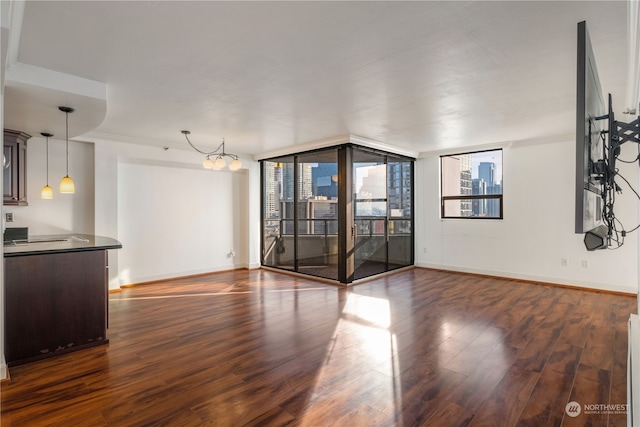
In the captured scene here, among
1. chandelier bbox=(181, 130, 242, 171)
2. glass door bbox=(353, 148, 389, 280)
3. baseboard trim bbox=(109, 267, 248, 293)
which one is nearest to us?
chandelier bbox=(181, 130, 242, 171)

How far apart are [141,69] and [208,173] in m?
3.99

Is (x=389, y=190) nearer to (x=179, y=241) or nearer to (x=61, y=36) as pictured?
(x=179, y=241)

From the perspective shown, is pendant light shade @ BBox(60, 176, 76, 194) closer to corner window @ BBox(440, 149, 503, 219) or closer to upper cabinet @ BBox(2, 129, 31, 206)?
upper cabinet @ BBox(2, 129, 31, 206)

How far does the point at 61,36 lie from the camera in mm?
2244

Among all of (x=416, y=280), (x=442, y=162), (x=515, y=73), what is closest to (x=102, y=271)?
(x=515, y=73)

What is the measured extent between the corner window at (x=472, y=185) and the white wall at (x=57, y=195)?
6465mm

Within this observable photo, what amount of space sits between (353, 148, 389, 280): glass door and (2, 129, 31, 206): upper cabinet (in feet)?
15.6

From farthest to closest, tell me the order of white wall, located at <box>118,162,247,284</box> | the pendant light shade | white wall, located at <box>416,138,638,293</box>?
1. white wall, located at <box>118,162,247,284</box>
2. white wall, located at <box>416,138,638,293</box>
3. the pendant light shade

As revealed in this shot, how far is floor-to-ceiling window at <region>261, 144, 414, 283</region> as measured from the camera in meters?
5.66

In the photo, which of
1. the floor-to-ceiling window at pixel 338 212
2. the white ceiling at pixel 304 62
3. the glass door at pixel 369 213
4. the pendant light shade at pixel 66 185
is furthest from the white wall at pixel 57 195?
the glass door at pixel 369 213

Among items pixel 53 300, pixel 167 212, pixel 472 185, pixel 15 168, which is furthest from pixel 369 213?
pixel 15 168

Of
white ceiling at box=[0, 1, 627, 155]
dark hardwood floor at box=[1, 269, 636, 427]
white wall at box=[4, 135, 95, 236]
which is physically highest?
white ceiling at box=[0, 1, 627, 155]

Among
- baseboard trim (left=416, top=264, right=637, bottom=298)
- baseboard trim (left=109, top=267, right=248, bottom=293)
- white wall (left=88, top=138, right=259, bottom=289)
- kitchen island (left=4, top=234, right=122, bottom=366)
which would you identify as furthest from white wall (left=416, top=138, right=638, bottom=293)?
kitchen island (left=4, top=234, right=122, bottom=366)

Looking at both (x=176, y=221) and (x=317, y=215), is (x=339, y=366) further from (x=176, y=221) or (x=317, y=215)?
(x=176, y=221)
